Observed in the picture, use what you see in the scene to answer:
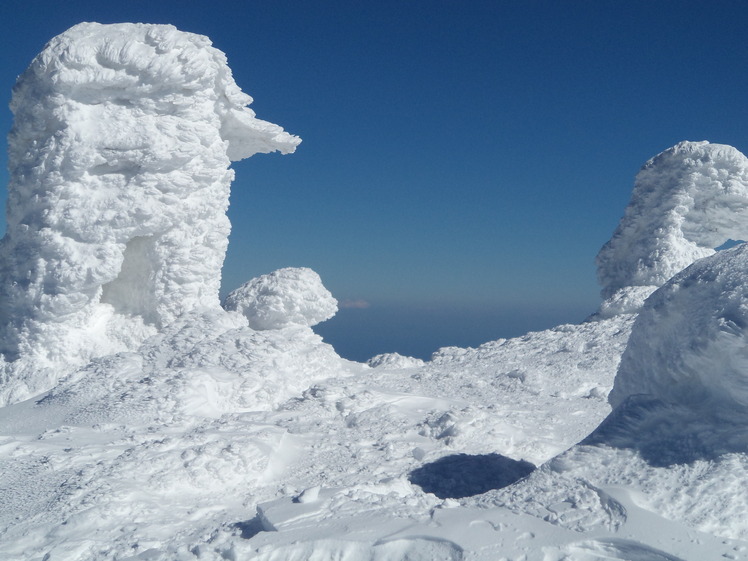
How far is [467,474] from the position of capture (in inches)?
257

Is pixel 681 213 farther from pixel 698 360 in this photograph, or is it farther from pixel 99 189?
pixel 99 189

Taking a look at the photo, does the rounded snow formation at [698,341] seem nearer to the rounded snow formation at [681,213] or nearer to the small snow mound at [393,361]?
the small snow mound at [393,361]

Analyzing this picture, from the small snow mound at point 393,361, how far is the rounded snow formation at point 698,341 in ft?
23.0

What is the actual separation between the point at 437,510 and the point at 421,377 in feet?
21.8

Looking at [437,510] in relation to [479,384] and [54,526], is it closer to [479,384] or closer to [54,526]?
[54,526]

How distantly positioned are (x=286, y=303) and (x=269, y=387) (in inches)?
128

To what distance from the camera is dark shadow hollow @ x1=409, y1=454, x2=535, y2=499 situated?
626 centimetres

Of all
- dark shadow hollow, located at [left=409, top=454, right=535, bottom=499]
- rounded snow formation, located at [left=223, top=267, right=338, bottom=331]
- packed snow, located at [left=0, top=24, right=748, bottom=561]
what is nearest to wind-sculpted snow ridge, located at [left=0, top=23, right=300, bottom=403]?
packed snow, located at [left=0, top=24, right=748, bottom=561]

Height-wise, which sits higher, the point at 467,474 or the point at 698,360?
the point at 698,360

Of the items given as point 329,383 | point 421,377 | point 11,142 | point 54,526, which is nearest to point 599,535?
point 54,526

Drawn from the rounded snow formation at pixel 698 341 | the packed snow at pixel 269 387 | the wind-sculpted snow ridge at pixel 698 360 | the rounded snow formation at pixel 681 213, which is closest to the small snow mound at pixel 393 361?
the packed snow at pixel 269 387

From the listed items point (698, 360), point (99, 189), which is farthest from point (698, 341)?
point (99, 189)

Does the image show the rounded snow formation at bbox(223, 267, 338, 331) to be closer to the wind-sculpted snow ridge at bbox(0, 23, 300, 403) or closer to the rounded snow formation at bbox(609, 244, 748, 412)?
the wind-sculpted snow ridge at bbox(0, 23, 300, 403)

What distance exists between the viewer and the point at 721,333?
4.54 metres
